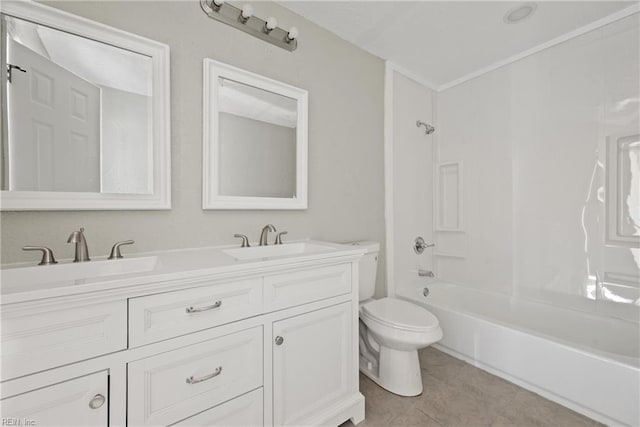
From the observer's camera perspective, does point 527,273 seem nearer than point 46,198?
No

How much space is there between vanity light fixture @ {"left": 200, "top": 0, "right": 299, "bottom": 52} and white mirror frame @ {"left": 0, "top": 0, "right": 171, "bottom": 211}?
354 millimetres

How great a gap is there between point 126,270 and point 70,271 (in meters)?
0.17

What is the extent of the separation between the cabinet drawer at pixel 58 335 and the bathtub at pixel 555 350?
6.58 ft

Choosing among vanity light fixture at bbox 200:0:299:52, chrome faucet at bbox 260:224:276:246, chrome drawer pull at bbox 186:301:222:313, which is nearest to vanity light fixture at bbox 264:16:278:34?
vanity light fixture at bbox 200:0:299:52

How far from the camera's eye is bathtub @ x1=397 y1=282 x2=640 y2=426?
4.52 ft

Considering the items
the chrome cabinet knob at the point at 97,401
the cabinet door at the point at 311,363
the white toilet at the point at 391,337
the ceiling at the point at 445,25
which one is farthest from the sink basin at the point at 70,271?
the ceiling at the point at 445,25

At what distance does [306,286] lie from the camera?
1.24 meters

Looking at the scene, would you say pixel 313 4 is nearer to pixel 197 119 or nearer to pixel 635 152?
pixel 197 119

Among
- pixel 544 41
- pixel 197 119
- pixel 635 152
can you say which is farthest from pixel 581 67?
pixel 197 119

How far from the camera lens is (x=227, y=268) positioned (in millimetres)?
988

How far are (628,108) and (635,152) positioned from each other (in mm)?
293

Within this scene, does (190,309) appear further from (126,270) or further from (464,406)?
(464,406)
